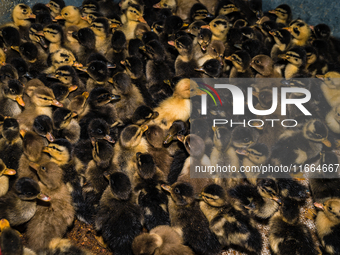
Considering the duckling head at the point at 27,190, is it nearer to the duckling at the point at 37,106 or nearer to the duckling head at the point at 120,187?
the duckling head at the point at 120,187

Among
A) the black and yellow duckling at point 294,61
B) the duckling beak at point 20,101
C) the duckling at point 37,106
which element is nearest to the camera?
the duckling at point 37,106

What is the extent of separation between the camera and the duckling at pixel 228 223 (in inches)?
113

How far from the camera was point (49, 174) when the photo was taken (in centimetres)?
313

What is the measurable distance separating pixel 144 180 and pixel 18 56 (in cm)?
272

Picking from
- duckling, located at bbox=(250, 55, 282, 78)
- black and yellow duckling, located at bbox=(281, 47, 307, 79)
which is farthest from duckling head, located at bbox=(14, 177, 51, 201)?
black and yellow duckling, located at bbox=(281, 47, 307, 79)

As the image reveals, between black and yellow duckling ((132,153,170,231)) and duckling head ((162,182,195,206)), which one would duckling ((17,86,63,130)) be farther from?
duckling head ((162,182,195,206))

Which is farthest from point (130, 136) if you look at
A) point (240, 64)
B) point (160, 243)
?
point (240, 64)

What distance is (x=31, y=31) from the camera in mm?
4473

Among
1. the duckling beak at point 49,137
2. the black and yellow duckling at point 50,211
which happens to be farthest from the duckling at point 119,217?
the duckling beak at point 49,137

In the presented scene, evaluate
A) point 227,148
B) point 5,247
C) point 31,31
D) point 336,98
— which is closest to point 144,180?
point 227,148

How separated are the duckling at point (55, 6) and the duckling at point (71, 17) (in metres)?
0.11

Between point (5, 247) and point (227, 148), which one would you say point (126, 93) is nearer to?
point (227, 148)

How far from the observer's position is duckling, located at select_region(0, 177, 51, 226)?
2.87 metres

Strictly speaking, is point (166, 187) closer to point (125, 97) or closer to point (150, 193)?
point (150, 193)
